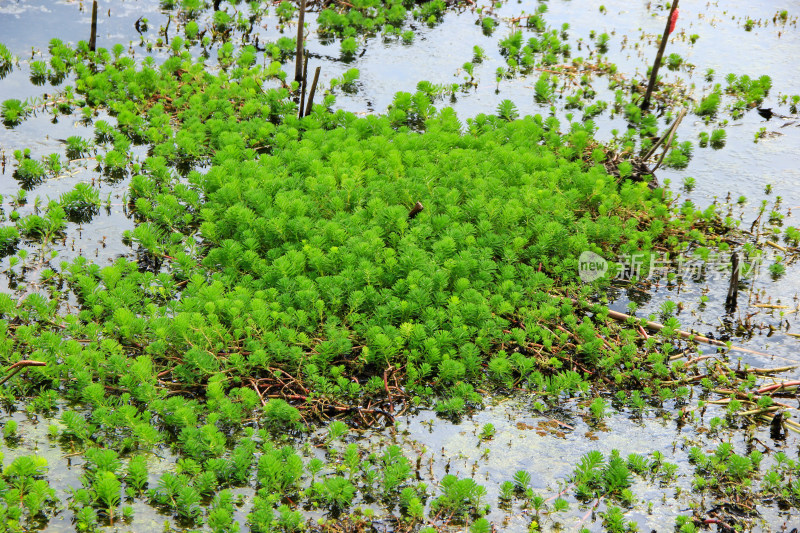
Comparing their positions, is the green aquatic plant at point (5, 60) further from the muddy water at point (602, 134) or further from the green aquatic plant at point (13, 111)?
the green aquatic plant at point (13, 111)

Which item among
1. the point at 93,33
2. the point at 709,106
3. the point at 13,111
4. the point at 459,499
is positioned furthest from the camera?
the point at 93,33

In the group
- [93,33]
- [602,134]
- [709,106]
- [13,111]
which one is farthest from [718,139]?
[13,111]

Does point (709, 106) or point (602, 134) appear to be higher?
point (709, 106)

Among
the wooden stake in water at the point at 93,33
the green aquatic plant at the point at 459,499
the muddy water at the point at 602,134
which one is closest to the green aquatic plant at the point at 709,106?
the muddy water at the point at 602,134

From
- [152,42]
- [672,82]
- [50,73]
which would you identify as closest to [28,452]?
[50,73]

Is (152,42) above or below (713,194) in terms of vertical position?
above

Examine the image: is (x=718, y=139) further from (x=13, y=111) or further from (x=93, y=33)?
(x=13, y=111)

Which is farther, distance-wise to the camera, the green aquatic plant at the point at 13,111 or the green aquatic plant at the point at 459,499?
the green aquatic plant at the point at 13,111

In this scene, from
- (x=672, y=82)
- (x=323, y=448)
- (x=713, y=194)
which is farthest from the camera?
(x=672, y=82)

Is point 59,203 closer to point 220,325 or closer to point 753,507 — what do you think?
point 220,325

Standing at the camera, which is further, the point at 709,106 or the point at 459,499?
the point at 709,106

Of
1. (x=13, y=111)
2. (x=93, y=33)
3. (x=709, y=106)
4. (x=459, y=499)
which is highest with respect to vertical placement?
(x=93, y=33)
